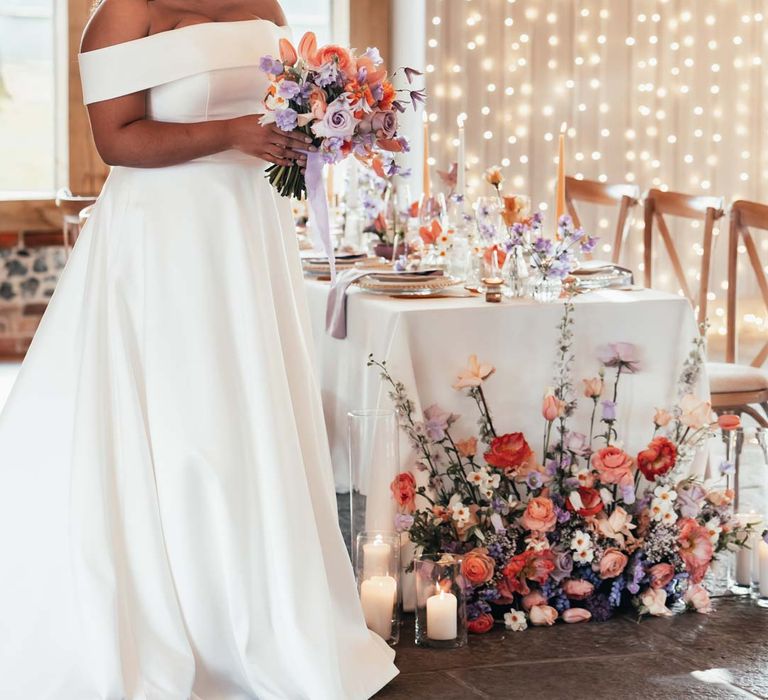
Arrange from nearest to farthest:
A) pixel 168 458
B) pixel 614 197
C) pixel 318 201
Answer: pixel 168 458 < pixel 318 201 < pixel 614 197

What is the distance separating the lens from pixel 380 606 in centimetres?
275

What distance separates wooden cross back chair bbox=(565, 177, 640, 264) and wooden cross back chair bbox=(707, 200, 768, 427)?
2.02 ft

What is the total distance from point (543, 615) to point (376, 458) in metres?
0.55

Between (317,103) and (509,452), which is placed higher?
(317,103)

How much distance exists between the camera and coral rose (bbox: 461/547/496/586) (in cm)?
277

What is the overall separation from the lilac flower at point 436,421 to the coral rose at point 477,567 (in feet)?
0.95

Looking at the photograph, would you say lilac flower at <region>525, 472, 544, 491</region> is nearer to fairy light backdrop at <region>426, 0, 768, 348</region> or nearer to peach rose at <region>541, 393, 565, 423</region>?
peach rose at <region>541, 393, 565, 423</region>

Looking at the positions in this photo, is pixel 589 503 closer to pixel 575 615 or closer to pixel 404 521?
pixel 575 615

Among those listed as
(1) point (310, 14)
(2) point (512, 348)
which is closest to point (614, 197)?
(2) point (512, 348)

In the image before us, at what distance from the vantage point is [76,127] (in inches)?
255

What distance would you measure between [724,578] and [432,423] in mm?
925

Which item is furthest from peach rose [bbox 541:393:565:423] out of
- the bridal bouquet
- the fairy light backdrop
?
the fairy light backdrop

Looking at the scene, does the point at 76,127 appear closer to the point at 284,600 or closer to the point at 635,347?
the point at 635,347

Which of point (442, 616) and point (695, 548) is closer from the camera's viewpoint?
point (442, 616)
